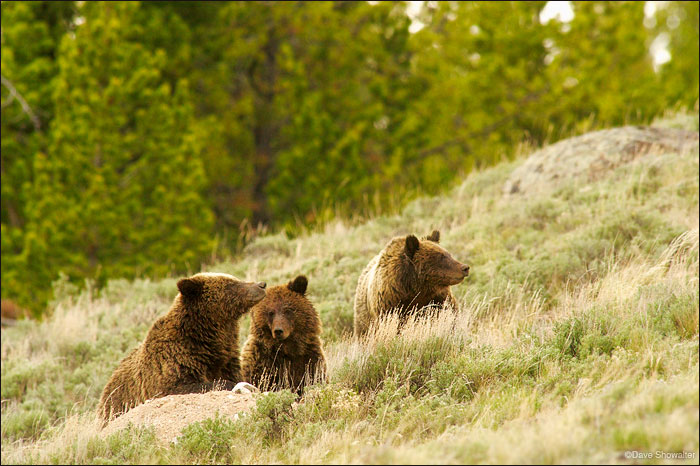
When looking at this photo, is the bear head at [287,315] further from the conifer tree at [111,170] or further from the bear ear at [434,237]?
the conifer tree at [111,170]

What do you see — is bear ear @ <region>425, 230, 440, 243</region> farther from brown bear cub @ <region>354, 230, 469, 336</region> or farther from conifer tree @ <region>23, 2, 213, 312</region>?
conifer tree @ <region>23, 2, 213, 312</region>

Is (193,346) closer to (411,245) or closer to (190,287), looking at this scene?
(190,287)

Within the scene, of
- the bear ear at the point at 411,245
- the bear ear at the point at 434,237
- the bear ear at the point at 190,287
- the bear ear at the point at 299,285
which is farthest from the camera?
the bear ear at the point at 434,237

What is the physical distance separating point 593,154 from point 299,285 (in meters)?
8.36

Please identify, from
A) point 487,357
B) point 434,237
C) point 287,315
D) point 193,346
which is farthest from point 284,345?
point 434,237

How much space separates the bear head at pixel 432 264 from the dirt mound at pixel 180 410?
7.96ft

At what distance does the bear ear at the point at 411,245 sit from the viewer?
7820 mm

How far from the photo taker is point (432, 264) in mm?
7820

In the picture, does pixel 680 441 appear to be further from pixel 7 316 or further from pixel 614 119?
pixel 614 119

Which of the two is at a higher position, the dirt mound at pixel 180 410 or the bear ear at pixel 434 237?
the bear ear at pixel 434 237

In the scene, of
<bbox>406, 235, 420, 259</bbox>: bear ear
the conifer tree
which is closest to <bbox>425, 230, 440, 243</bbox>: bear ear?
<bbox>406, 235, 420, 259</bbox>: bear ear

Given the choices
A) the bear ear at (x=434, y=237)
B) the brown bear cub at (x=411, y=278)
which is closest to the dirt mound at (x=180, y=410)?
the brown bear cub at (x=411, y=278)

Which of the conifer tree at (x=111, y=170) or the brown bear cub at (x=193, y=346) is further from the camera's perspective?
the conifer tree at (x=111, y=170)

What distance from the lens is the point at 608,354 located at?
6254mm
